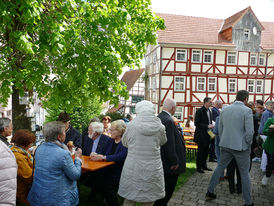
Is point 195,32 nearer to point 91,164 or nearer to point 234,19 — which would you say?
point 234,19

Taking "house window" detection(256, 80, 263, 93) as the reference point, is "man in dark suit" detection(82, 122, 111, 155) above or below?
below

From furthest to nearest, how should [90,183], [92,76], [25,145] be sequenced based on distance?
1. [92,76]
2. [90,183]
3. [25,145]

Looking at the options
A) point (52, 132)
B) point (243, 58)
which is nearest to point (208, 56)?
point (243, 58)

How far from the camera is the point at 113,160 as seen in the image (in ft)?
13.8

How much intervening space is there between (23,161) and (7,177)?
5.30 feet

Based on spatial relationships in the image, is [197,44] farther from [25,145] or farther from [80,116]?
[25,145]

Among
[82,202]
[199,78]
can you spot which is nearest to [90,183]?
[82,202]

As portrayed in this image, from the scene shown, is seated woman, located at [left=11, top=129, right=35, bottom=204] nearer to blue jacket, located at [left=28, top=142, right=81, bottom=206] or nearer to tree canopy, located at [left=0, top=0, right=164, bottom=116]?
blue jacket, located at [left=28, top=142, right=81, bottom=206]

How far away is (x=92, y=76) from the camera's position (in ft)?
18.6

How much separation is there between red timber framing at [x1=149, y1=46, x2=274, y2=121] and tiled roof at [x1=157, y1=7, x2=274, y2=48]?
0.85 metres

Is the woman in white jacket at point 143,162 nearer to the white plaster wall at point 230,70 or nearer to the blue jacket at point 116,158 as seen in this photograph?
the blue jacket at point 116,158

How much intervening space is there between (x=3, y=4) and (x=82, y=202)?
3.74m

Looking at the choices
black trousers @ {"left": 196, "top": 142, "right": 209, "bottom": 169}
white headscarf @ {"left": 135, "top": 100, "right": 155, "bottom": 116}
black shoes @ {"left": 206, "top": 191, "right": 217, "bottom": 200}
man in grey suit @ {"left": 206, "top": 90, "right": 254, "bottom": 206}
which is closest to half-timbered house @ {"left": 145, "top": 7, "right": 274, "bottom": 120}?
black trousers @ {"left": 196, "top": 142, "right": 209, "bottom": 169}

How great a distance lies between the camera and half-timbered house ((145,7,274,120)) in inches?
908
